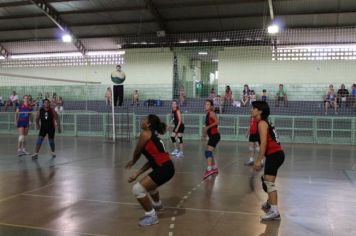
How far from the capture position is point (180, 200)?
6.82m

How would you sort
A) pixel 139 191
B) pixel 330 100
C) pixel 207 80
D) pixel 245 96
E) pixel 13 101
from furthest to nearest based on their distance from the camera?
1. pixel 207 80
2. pixel 13 101
3. pixel 245 96
4. pixel 330 100
5. pixel 139 191

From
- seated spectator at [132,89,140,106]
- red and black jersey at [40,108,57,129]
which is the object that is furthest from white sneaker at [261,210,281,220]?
seated spectator at [132,89,140,106]

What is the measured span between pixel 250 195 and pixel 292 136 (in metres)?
12.6

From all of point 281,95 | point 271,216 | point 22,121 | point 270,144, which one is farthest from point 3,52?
point 271,216

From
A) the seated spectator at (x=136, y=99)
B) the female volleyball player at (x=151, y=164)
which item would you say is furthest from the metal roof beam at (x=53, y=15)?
the female volleyball player at (x=151, y=164)

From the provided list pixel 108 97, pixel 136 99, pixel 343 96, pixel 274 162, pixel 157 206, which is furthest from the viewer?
pixel 108 97

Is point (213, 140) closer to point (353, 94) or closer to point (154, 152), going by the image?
point (154, 152)

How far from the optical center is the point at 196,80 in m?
26.1

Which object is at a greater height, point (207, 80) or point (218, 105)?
point (207, 80)

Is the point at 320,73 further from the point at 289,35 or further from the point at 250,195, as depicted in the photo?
the point at 250,195

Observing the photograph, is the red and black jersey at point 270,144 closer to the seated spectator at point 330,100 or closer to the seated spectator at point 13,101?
the seated spectator at point 330,100

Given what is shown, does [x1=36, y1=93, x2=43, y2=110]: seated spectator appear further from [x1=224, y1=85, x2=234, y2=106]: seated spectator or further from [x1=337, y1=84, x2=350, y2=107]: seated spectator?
[x1=337, y1=84, x2=350, y2=107]: seated spectator

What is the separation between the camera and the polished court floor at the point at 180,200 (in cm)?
527

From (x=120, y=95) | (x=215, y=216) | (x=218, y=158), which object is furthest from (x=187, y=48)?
(x=215, y=216)
